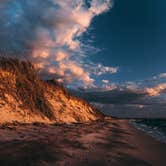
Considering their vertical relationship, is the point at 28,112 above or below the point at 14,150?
above

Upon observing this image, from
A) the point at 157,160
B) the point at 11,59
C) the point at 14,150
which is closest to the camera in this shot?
the point at 14,150

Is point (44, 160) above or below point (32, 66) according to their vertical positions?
below

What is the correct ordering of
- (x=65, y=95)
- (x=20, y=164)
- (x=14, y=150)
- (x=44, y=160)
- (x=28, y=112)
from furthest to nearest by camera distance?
(x=65, y=95)
(x=28, y=112)
(x=14, y=150)
(x=44, y=160)
(x=20, y=164)

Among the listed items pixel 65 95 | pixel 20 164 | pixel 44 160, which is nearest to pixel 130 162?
pixel 44 160

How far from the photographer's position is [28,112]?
29922 millimetres

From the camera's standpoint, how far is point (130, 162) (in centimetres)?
1023

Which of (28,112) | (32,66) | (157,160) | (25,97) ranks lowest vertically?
(157,160)

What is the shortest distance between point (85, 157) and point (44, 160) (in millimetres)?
2048

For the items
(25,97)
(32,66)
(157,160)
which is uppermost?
(32,66)

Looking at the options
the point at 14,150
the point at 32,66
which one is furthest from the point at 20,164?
the point at 32,66

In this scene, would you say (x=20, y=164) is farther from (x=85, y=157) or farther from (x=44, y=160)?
(x=85, y=157)

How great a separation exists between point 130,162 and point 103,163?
147cm

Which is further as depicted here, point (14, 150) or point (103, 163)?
point (14, 150)

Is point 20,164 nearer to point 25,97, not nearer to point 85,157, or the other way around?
point 85,157
